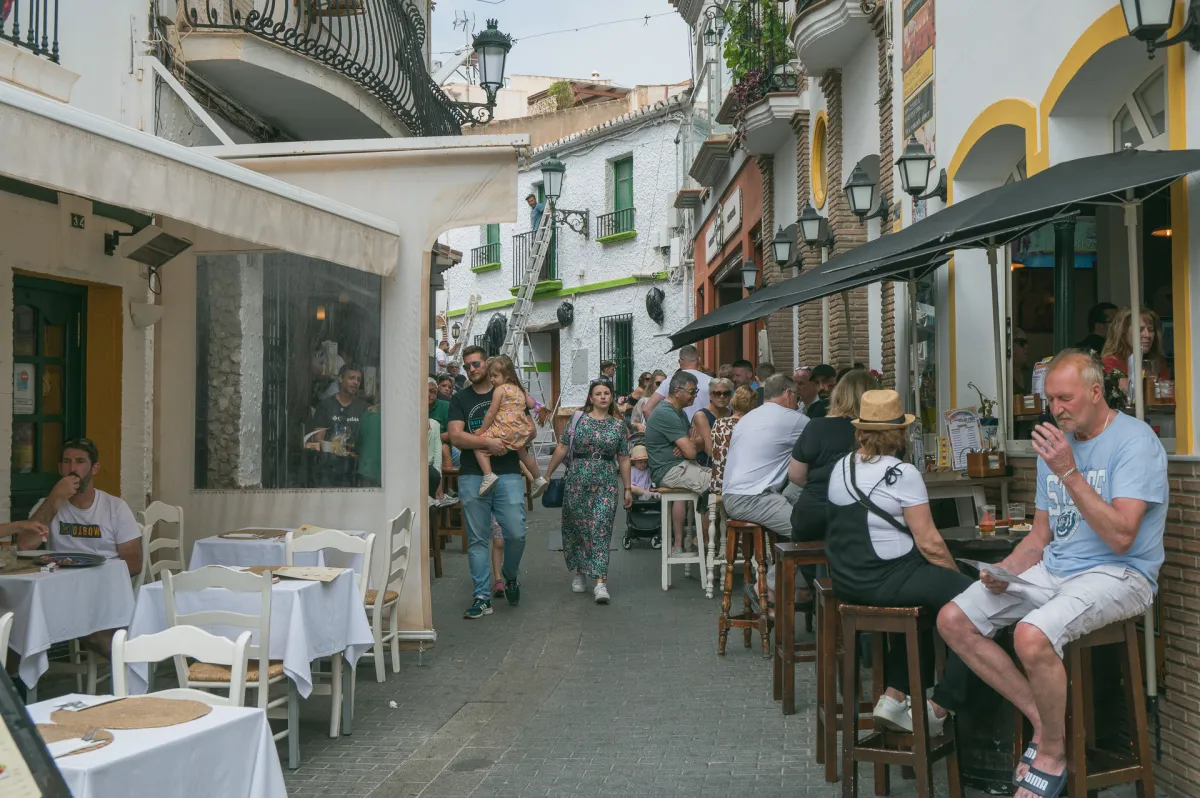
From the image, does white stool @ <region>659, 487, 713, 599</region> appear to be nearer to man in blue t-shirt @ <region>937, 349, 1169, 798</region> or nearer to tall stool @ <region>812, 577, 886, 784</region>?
tall stool @ <region>812, 577, 886, 784</region>

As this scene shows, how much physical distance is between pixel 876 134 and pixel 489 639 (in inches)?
244

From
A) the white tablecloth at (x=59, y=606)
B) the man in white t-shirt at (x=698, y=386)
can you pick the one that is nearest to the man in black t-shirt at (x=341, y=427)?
the white tablecloth at (x=59, y=606)

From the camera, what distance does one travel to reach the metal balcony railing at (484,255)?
32.2 meters

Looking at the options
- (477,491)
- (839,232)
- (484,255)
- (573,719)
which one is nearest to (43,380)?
(477,491)

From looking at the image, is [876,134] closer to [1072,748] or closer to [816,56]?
[816,56]

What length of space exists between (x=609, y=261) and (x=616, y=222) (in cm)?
91

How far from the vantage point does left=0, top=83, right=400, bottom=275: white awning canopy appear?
462cm

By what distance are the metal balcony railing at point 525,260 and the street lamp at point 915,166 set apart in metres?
21.1

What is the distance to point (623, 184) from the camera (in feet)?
93.1

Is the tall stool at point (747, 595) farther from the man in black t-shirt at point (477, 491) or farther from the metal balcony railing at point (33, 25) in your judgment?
the metal balcony railing at point (33, 25)

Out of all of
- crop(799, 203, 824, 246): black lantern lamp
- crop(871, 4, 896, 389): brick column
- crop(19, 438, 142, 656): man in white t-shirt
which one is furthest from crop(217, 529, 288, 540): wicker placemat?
crop(799, 203, 824, 246): black lantern lamp

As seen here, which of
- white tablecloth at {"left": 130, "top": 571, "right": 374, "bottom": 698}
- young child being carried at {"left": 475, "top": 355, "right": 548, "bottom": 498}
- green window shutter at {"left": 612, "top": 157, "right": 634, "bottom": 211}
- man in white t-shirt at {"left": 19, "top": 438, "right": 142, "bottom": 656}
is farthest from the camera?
green window shutter at {"left": 612, "top": 157, "right": 634, "bottom": 211}

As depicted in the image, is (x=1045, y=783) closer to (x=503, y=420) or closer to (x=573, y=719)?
(x=573, y=719)

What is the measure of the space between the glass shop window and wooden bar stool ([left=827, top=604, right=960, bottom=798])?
451 centimetres
